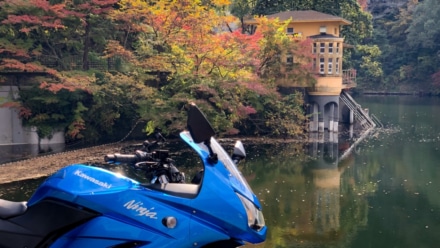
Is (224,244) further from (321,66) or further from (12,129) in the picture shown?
(321,66)

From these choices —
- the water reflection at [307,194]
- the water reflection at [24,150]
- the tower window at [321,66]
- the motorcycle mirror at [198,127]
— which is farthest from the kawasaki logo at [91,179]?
the tower window at [321,66]

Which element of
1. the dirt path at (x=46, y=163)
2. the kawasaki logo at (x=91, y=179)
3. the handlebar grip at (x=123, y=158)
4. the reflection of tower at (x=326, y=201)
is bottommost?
the reflection of tower at (x=326, y=201)

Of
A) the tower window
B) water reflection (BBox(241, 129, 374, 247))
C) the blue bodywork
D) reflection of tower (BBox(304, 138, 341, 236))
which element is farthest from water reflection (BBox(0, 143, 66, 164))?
the tower window

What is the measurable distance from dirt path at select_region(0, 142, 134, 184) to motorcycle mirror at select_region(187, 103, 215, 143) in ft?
26.0

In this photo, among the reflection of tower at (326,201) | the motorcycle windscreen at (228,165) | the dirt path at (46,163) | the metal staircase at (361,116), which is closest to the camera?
the motorcycle windscreen at (228,165)

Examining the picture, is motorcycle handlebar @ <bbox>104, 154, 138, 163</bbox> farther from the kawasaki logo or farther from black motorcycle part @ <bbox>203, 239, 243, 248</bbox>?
black motorcycle part @ <bbox>203, 239, 243, 248</bbox>

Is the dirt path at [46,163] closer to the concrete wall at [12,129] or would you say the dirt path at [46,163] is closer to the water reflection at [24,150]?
the water reflection at [24,150]

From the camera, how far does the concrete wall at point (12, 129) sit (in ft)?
44.9

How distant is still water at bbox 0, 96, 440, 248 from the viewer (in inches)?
259

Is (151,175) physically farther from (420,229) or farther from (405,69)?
(405,69)

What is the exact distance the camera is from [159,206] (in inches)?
88.9

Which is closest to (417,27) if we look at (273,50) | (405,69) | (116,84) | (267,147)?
(405,69)

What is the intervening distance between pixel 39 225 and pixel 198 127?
102cm

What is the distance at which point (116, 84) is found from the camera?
46.4 feet
